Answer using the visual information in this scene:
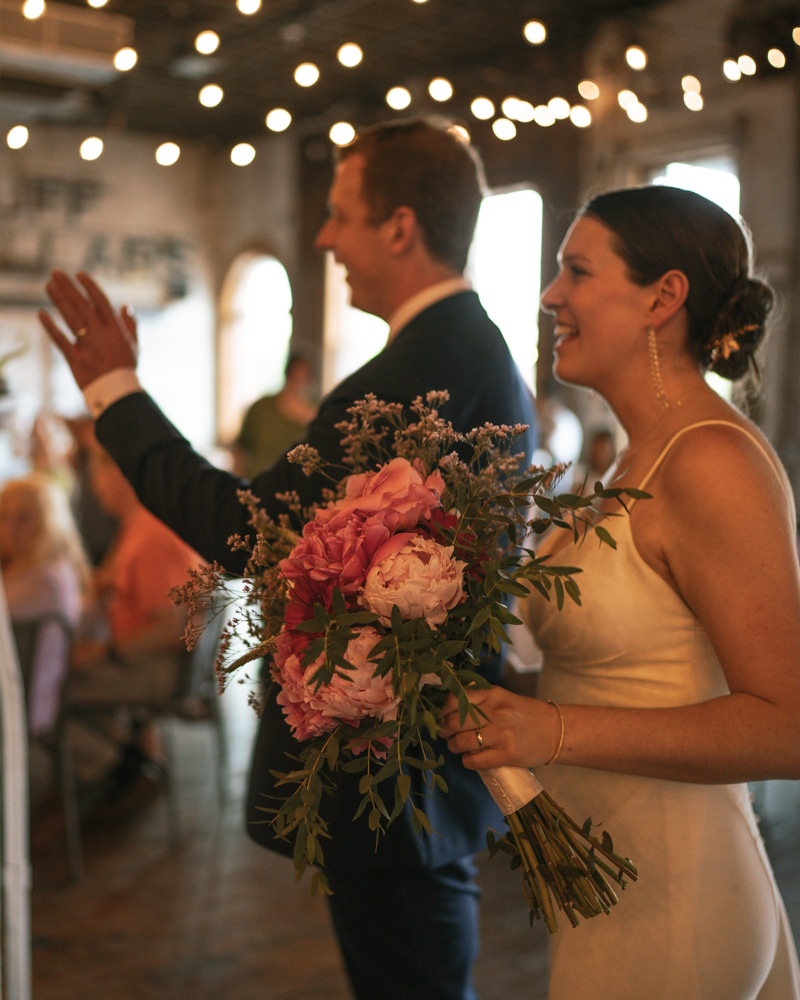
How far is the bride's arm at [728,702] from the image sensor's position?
1226 millimetres

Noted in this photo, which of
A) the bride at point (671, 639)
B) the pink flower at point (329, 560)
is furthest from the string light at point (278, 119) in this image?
the pink flower at point (329, 560)

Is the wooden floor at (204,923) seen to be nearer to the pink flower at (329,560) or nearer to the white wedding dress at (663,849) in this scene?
the white wedding dress at (663,849)

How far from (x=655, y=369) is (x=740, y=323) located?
14 centimetres

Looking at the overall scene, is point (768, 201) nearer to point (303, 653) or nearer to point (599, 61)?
point (599, 61)

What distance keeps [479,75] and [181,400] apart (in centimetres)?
611

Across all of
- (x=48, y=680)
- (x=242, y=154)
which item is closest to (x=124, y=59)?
(x=242, y=154)

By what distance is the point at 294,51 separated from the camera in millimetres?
8961

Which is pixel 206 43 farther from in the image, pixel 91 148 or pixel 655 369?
pixel 655 369

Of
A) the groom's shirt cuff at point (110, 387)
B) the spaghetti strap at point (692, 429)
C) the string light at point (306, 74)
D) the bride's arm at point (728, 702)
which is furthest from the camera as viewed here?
the string light at point (306, 74)

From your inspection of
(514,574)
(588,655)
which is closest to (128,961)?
(588,655)

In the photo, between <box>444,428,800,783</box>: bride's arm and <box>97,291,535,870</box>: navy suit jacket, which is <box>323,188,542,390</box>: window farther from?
<box>444,428,800,783</box>: bride's arm

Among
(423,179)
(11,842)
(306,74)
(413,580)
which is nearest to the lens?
(413,580)

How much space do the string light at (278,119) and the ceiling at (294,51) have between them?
4.54 metres

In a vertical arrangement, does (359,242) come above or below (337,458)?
above
